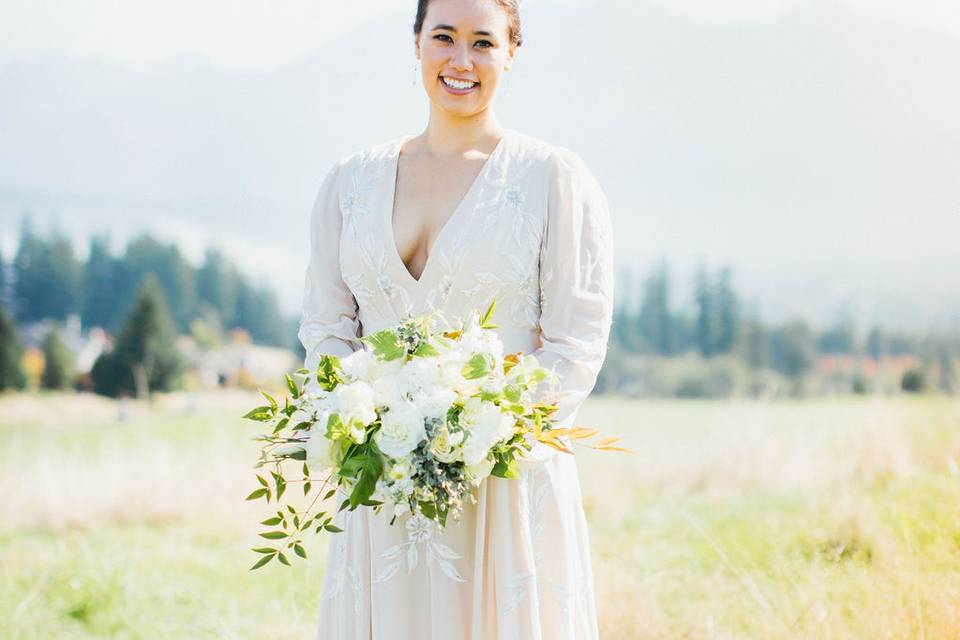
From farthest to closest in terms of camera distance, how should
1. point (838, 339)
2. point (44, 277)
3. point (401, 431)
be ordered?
point (838, 339)
point (44, 277)
point (401, 431)

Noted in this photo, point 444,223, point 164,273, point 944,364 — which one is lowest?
point 944,364

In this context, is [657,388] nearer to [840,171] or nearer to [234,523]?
[840,171]

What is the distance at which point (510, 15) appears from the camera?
228 cm

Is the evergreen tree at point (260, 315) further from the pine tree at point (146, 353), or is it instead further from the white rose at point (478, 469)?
the white rose at point (478, 469)

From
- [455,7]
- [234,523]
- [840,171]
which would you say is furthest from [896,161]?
[455,7]

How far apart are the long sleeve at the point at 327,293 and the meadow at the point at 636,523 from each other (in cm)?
151

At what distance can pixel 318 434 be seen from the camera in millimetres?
1774

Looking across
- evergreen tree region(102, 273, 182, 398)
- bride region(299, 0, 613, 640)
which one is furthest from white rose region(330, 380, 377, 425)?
evergreen tree region(102, 273, 182, 398)

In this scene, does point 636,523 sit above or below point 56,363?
below

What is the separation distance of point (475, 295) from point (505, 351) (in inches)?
5.9

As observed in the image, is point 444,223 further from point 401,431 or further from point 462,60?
point 401,431

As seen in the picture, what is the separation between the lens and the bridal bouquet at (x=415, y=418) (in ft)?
5.66

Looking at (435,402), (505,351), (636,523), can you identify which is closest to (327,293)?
(505,351)

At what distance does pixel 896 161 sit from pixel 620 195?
3.87 m
